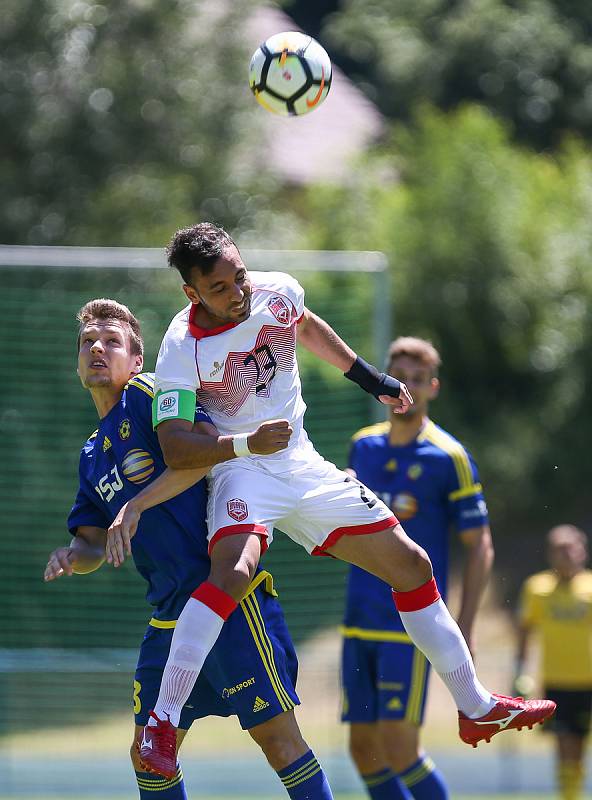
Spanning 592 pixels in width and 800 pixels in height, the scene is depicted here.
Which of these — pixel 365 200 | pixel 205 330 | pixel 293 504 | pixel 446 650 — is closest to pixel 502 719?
pixel 446 650

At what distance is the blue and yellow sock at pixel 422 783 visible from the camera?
6.84 metres

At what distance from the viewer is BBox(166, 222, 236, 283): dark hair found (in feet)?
16.7

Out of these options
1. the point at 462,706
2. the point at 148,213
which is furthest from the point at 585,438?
the point at 462,706

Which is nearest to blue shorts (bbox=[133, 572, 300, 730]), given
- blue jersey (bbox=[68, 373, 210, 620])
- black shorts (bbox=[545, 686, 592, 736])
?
blue jersey (bbox=[68, 373, 210, 620])

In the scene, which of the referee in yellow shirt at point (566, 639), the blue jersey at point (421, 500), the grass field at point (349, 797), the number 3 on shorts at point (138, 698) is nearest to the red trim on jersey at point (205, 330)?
the number 3 on shorts at point (138, 698)

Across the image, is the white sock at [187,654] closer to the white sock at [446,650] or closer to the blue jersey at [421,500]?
the white sock at [446,650]

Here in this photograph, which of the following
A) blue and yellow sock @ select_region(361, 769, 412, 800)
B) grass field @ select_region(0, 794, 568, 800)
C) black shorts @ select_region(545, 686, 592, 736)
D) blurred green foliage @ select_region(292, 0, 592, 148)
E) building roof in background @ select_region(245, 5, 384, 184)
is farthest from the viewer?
blurred green foliage @ select_region(292, 0, 592, 148)

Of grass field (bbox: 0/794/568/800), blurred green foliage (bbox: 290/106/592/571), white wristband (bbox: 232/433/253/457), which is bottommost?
grass field (bbox: 0/794/568/800)

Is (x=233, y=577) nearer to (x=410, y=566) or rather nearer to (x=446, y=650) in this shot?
(x=410, y=566)

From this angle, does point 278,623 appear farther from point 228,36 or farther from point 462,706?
point 228,36

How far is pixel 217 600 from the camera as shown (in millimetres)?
4918

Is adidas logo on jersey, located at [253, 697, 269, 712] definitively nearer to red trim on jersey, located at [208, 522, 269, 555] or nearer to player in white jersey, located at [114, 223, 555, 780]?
player in white jersey, located at [114, 223, 555, 780]

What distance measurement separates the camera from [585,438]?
59.4 feet

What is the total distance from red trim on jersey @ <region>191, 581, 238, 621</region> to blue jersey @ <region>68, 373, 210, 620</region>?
0.94 ft
